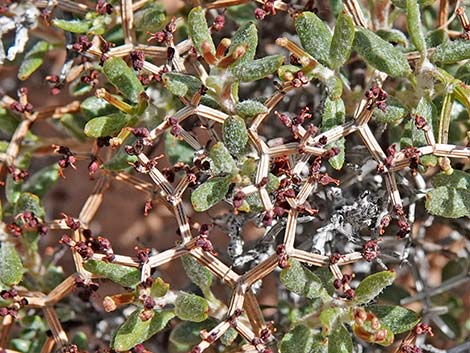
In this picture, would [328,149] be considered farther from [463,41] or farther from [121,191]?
[121,191]

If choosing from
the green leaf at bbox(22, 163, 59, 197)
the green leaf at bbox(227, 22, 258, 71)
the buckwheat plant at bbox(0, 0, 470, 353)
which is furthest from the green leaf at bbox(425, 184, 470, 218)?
the green leaf at bbox(22, 163, 59, 197)

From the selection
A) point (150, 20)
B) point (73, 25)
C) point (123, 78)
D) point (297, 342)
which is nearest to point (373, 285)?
point (297, 342)

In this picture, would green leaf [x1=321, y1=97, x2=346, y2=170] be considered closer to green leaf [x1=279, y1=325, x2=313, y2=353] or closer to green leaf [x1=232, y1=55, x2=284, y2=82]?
green leaf [x1=232, y1=55, x2=284, y2=82]

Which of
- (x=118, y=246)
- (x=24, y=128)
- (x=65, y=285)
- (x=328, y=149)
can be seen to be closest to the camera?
(x=328, y=149)

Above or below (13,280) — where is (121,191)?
below

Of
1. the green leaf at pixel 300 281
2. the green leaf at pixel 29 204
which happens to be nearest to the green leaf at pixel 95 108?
the green leaf at pixel 29 204

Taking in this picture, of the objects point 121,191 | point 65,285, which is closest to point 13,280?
point 65,285

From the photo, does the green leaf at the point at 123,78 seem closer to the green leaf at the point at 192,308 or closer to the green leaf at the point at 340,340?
the green leaf at the point at 192,308
